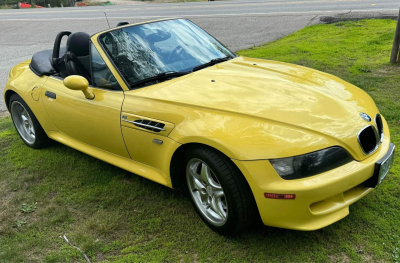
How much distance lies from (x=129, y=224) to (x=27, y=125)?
2.45m

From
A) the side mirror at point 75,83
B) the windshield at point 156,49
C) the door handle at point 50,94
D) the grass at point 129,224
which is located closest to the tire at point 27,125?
the grass at point 129,224

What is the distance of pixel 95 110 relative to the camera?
3266 millimetres

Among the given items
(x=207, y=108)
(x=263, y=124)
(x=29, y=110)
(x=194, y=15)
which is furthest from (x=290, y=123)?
(x=194, y=15)

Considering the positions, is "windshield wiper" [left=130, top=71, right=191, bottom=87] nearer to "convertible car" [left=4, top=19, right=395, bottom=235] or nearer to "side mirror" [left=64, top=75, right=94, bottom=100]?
"convertible car" [left=4, top=19, right=395, bottom=235]

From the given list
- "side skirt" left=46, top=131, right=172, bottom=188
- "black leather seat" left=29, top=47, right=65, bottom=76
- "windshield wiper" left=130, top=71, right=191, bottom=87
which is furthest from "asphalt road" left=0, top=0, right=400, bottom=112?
"windshield wiper" left=130, top=71, right=191, bottom=87

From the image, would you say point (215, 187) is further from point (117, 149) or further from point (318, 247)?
point (117, 149)

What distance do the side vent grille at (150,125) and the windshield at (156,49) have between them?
1.38 feet

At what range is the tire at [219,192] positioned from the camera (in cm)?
239

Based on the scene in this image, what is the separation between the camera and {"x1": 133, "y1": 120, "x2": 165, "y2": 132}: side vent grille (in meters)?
2.79

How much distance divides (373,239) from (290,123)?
105 cm

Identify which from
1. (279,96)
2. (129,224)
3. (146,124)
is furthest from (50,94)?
(279,96)

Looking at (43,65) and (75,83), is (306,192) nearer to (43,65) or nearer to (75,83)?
(75,83)

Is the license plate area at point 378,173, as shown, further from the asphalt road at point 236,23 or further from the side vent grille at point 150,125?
the asphalt road at point 236,23

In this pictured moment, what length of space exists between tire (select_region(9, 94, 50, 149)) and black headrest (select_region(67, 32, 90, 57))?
95 cm
